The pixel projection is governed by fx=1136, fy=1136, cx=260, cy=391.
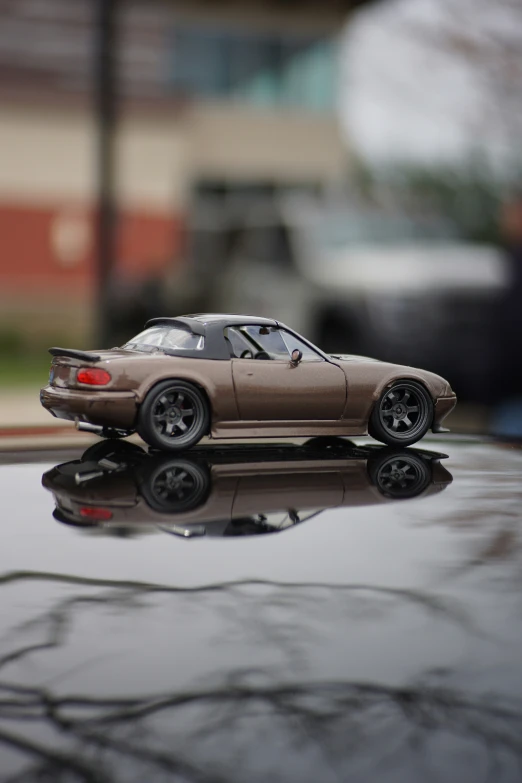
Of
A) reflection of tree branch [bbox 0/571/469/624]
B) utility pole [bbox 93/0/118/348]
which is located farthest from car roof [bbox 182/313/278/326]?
utility pole [bbox 93/0/118/348]

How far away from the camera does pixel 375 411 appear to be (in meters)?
2.54

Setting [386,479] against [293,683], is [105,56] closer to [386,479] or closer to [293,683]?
[386,479]

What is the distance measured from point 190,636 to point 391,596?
32 cm

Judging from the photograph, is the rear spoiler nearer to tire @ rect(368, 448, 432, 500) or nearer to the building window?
tire @ rect(368, 448, 432, 500)

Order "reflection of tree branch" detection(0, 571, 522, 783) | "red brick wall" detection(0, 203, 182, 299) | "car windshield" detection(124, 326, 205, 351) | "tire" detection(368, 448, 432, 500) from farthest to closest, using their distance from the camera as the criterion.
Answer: "red brick wall" detection(0, 203, 182, 299), "car windshield" detection(124, 326, 205, 351), "tire" detection(368, 448, 432, 500), "reflection of tree branch" detection(0, 571, 522, 783)

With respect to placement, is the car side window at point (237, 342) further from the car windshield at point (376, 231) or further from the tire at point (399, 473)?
the car windshield at point (376, 231)

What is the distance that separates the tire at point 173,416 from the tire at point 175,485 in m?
0.04

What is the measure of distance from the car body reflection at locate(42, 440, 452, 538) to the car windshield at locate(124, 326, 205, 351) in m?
0.23

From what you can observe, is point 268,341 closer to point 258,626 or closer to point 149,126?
point 258,626

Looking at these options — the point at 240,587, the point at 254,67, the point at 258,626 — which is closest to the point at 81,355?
the point at 240,587

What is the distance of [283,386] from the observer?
2445 mm

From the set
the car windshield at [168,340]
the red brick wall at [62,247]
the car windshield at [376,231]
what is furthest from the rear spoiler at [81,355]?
the red brick wall at [62,247]

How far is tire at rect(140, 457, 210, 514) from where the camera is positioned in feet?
6.84

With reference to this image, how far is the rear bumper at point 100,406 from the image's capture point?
231 centimetres
